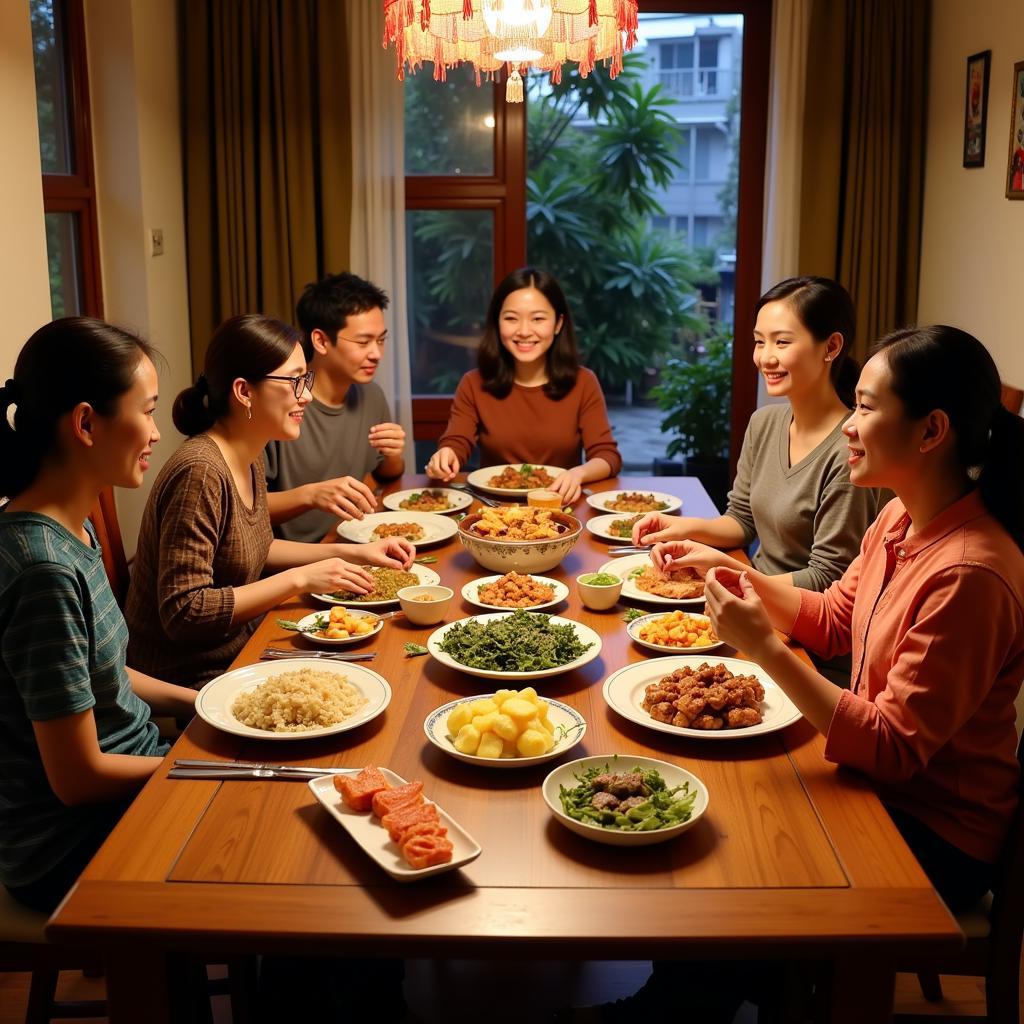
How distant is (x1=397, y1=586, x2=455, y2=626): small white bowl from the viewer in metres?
2.21

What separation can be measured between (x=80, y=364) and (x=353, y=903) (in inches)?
37.5

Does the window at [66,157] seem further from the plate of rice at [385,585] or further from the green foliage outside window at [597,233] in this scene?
the plate of rice at [385,585]

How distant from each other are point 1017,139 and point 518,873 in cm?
328

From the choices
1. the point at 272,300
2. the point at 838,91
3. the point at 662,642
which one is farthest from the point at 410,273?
the point at 662,642

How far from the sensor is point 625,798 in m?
1.51

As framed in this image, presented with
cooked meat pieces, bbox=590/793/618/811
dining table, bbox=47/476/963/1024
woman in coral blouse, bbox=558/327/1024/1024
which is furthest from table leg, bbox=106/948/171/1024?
woman in coral blouse, bbox=558/327/1024/1024

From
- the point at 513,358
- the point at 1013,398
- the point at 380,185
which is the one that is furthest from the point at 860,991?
the point at 380,185

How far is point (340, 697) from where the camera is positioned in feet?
5.94

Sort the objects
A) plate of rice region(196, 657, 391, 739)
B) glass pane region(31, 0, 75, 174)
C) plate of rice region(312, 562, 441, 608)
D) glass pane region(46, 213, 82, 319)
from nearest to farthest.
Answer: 1. plate of rice region(196, 657, 391, 739)
2. plate of rice region(312, 562, 441, 608)
3. glass pane region(31, 0, 75, 174)
4. glass pane region(46, 213, 82, 319)

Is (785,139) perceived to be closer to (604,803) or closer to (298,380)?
(298,380)

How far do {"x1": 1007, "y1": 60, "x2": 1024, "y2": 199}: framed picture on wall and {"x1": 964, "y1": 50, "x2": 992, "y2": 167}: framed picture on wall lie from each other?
25cm

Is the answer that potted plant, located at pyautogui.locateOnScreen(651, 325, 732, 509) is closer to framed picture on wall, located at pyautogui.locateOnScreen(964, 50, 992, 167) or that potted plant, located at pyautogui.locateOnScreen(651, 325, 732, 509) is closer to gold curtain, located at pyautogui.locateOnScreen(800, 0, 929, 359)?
gold curtain, located at pyautogui.locateOnScreen(800, 0, 929, 359)

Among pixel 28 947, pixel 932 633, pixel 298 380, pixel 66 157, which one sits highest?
pixel 66 157

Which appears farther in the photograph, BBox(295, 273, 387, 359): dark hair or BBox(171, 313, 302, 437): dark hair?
BBox(295, 273, 387, 359): dark hair
